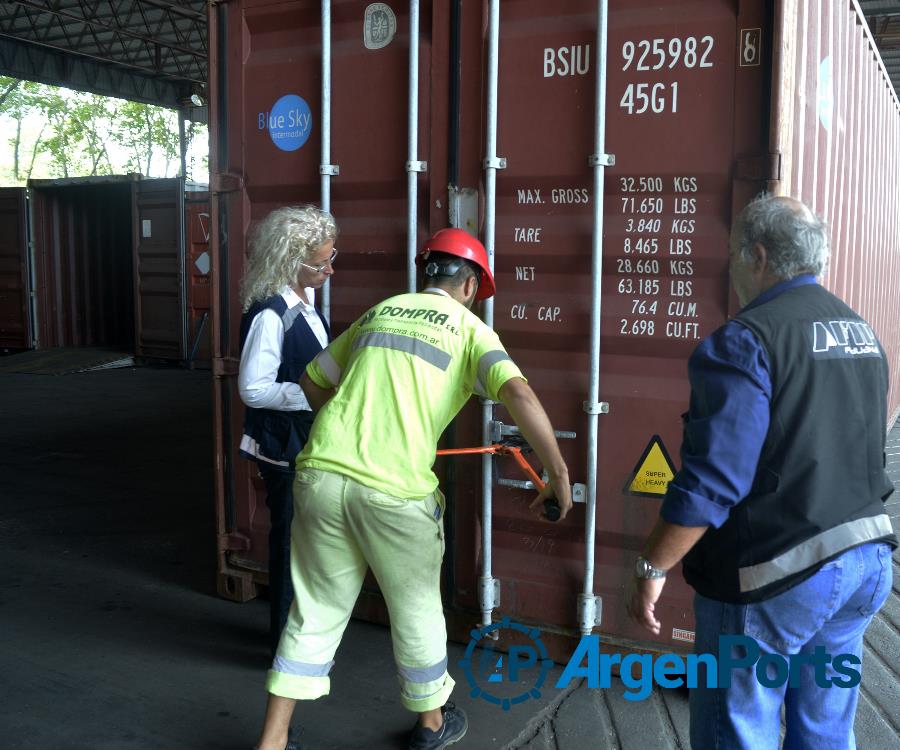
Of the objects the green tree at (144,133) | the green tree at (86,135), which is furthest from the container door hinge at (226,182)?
the green tree at (144,133)

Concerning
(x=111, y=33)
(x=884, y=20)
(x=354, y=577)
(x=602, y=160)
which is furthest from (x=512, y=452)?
(x=111, y=33)

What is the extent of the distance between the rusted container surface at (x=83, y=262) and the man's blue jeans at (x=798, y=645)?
42.7 feet

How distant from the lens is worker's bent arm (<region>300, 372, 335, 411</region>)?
302cm

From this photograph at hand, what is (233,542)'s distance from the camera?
426 cm

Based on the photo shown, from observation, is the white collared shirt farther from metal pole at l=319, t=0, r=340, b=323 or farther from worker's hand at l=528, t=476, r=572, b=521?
worker's hand at l=528, t=476, r=572, b=521

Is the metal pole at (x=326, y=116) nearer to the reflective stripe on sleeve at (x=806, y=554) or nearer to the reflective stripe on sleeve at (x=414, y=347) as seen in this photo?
the reflective stripe on sleeve at (x=414, y=347)

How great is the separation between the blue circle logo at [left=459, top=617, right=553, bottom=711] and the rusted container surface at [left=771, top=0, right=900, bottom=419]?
199 cm

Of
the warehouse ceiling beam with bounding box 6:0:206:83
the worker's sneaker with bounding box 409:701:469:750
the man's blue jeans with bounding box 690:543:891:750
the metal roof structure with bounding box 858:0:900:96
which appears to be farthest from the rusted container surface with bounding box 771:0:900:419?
the warehouse ceiling beam with bounding box 6:0:206:83

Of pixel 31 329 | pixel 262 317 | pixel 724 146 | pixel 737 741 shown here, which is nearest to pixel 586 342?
pixel 724 146

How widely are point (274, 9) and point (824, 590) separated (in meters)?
3.29

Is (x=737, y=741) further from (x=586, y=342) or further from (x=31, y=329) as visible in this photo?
(x=31, y=329)

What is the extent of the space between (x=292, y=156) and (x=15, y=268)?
11.9 metres

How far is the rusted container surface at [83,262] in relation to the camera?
1406cm

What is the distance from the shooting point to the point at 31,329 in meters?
14.4
